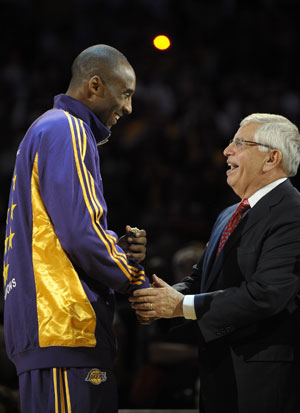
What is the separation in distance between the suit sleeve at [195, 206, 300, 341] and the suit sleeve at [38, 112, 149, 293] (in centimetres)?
40

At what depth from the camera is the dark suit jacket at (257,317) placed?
288 cm

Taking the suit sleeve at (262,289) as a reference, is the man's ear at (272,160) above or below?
above

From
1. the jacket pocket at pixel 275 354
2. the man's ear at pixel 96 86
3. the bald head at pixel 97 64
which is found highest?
the bald head at pixel 97 64

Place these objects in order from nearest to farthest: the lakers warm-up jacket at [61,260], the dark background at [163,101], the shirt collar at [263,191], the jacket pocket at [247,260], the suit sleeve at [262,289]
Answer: the lakers warm-up jacket at [61,260] → the suit sleeve at [262,289] → the jacket pocket at [247,260] → the shirt collar at [263,191] → the dark background at [163,101]

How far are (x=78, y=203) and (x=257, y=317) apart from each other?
0.88 meters

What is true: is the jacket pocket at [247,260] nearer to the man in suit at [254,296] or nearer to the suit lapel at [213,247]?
the man in suit at [254,296]

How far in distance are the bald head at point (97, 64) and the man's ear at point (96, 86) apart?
0.08 ft

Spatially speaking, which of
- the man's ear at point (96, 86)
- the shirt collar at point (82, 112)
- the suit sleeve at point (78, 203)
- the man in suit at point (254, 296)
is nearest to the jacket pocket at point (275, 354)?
the man in suit at point (254, 296)

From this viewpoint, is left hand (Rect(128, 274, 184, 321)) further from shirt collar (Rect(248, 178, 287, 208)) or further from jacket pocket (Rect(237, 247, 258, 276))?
shirt collar (Rect(248, 178, 287, 208))

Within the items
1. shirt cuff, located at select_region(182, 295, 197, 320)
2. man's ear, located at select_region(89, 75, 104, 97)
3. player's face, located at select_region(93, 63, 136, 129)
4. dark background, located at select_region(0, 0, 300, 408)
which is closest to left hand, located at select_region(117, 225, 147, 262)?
shirt cuff, located at select_region(182, 295, 197, 320)

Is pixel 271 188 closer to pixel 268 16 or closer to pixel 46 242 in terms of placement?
pixel 46 242

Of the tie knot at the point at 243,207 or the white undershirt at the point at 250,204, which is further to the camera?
the tie knot at the point at 243,207

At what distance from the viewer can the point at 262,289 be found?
2.84m

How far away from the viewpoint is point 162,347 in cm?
513
